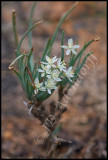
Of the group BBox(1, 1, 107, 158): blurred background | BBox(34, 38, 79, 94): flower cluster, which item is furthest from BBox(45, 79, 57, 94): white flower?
BBox(1, 1, 107, 158): blurred background

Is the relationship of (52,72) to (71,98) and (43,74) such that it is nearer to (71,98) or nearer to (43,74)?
(43,74)

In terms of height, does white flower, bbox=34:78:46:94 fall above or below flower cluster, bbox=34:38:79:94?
below

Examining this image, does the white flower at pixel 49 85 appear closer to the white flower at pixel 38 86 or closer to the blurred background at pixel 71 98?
the white flower at pixel 38 86

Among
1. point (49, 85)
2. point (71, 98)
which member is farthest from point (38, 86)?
point (71, 98)

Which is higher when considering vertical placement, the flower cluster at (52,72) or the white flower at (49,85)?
the flower cluster at (52,72)

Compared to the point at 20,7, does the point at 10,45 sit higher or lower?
lower

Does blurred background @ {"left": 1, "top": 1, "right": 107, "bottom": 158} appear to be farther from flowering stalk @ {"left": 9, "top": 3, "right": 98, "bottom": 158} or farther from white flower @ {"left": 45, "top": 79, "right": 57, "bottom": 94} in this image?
white flower @ {"left": 45, "top": 79, "right": 57, "bottom": 94}

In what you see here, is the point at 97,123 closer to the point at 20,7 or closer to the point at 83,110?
the point at 83,110

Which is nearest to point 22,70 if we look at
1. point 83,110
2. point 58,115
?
point 58,115

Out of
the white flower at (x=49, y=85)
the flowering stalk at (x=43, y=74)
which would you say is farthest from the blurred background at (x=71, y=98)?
the white flower at (x=49, y=85)
